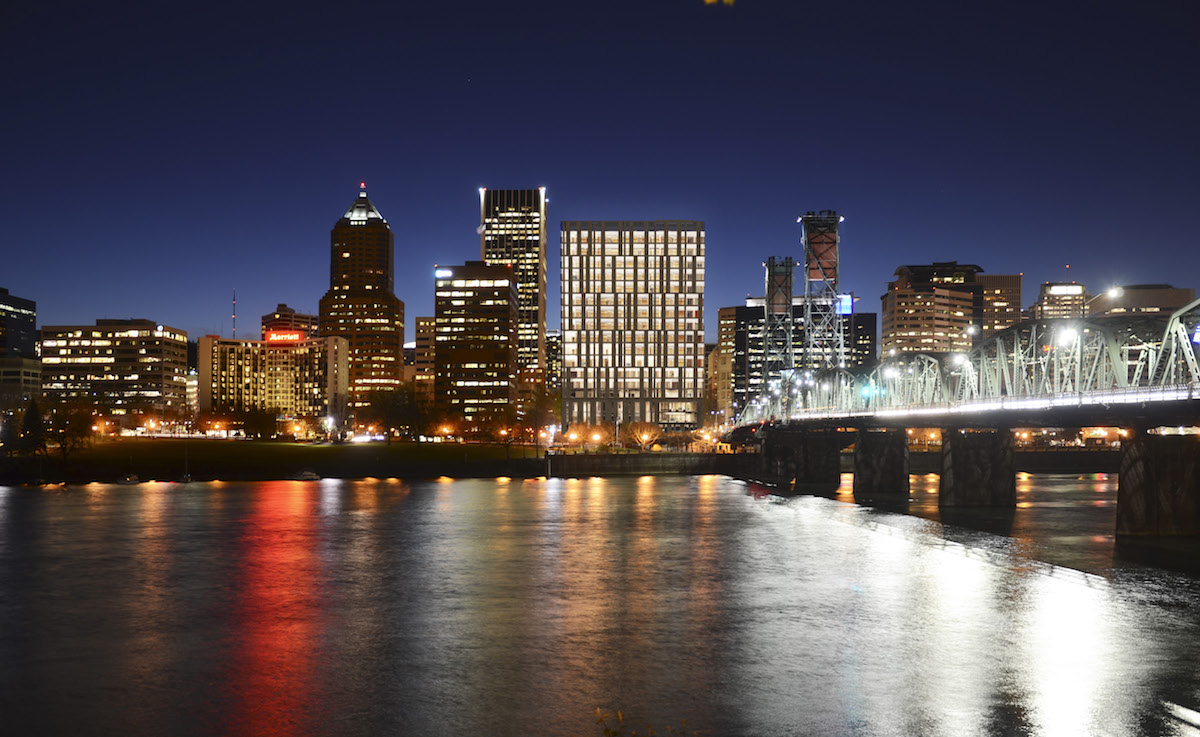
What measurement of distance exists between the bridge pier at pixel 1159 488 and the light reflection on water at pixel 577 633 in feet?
11.8

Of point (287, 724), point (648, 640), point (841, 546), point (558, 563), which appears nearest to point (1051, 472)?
point (841, 546)

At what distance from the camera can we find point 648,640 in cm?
3117

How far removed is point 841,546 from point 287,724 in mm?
43244

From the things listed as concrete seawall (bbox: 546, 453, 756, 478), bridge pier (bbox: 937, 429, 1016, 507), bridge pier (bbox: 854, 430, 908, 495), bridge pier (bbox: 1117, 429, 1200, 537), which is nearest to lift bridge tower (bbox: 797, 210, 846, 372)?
concrete seawall (bbox: 546, 453, 756, 478)

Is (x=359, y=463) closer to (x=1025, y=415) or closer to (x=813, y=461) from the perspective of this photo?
(x=813, y=461)

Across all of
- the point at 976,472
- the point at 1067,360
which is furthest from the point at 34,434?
the point at 1067,360

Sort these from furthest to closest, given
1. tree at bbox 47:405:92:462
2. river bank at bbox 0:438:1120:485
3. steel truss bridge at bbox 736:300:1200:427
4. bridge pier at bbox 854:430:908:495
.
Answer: tree at bbox 47:405:92:462, river bank at bbox 0:438:1120:485, bridge pier at bbox 854:430:908:495, steel truss bridge at bbox 736:300:1200:427

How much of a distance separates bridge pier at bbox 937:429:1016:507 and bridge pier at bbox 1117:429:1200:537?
91.5 feet

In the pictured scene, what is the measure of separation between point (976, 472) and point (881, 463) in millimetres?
22231

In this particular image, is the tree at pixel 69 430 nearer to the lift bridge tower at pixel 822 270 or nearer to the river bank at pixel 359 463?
the river bank at pixel 359 463

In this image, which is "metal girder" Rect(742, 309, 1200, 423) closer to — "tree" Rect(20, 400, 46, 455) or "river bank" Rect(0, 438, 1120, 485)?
"river bank" Rect(0, 438, 1120, 485)

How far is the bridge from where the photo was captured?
5978 centimetres

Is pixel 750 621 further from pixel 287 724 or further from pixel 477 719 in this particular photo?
pixel 287 724

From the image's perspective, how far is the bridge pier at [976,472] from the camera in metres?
89.8
